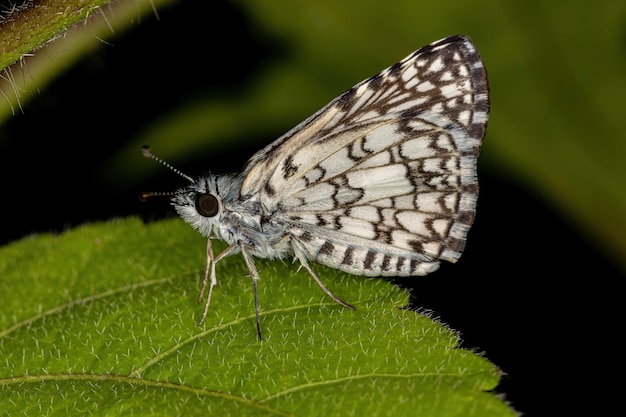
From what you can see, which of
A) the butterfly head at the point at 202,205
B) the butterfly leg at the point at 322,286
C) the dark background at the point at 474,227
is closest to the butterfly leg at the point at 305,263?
the butterfly leg at the point at 322,286

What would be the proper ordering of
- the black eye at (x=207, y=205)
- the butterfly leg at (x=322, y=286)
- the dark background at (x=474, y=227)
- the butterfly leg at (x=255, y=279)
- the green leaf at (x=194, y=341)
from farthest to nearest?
the dark background at (x=474, y=227) < the black eye at (x=207, y=205) < the butterfly leg at (x=322, y=286) < the butterfly leg at (x=255, y=279) < the green leaf at (x=194, y=341)

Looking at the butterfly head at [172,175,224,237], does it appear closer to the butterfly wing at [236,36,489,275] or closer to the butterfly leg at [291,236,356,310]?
the butterfly wing at [236,36,489,275]

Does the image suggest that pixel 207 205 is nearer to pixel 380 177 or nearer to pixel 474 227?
pixel 380 177

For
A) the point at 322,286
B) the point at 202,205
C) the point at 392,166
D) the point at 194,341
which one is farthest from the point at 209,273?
the point at 392,166

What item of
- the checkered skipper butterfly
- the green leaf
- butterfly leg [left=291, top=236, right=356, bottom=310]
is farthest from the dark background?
butterfly leg [left=291, top=236, right=356, bottom=310]

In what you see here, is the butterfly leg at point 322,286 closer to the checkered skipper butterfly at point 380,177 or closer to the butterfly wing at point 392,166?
the checkered skipper butterfly at point 380,177

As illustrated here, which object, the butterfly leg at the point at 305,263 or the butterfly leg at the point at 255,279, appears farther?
the butterfly leg at the point at 305,263
